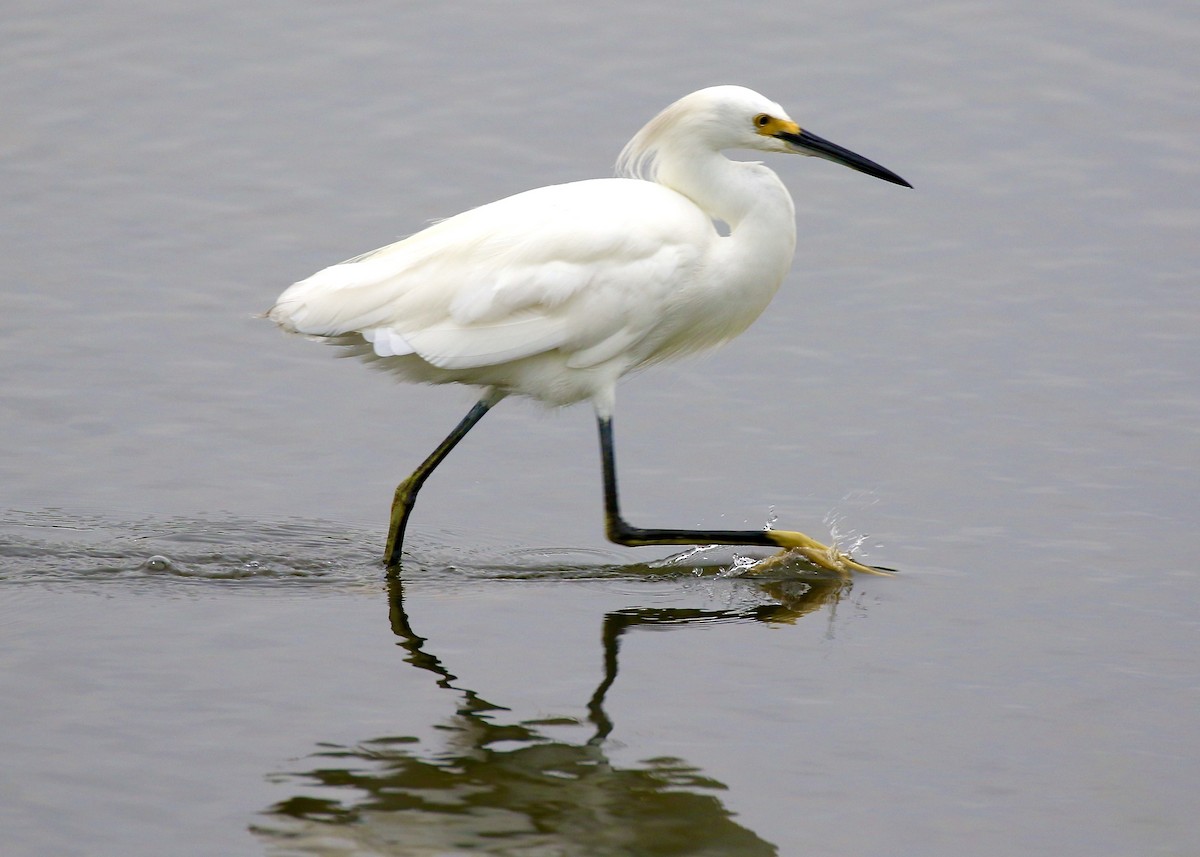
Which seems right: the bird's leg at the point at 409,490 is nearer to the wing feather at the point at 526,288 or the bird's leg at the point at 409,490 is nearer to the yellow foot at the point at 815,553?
the wing feather at the point at 526,288

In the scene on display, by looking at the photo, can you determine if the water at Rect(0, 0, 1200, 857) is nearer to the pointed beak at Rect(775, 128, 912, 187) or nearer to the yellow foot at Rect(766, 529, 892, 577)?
the yellow foot at Rect(766, 529, 892, 577)

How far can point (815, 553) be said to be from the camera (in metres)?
7.20

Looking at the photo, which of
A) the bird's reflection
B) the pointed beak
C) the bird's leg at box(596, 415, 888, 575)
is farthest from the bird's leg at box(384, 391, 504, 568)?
the pointed beak

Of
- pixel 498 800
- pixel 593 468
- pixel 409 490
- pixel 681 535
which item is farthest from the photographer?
pixel 593 468

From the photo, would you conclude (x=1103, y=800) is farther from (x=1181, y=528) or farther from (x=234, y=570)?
(x=234, y=570)

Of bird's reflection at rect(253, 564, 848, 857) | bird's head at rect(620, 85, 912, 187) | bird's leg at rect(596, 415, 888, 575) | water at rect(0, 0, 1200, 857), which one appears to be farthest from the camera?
bird's leg at rect(596, 415, 888, 575)

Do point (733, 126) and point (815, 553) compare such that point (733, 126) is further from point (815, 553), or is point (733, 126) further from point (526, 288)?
point (815, 553)

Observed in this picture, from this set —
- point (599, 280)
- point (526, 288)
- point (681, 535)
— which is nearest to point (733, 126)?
point (599, 280)

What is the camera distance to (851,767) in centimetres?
562

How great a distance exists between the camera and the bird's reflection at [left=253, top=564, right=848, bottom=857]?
5039 millimetres

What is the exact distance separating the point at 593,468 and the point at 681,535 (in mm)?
1372

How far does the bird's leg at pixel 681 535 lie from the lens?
710 cm

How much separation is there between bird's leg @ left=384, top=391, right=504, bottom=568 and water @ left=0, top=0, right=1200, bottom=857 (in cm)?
14

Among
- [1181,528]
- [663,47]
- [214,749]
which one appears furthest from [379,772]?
[663,47]
